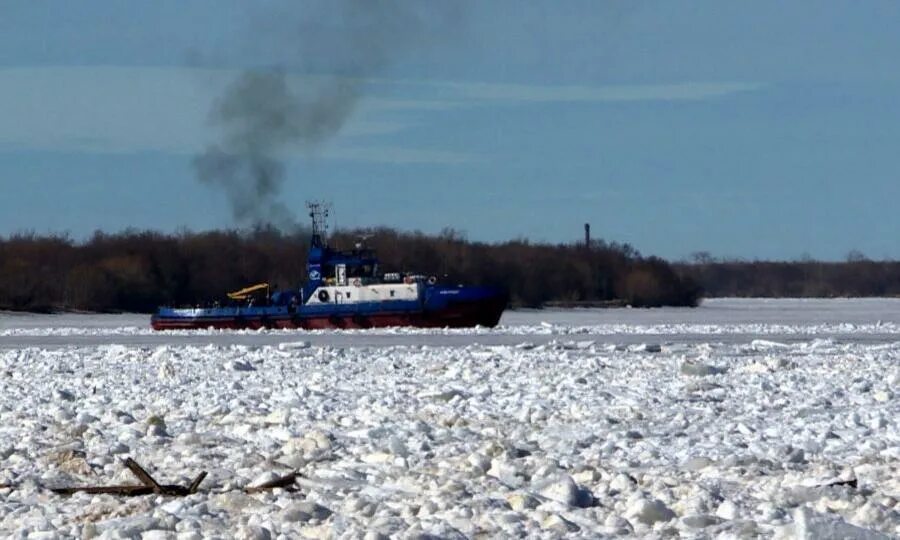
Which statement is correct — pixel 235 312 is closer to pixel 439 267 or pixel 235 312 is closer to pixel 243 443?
pixel 243 443

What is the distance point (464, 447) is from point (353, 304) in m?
30.6

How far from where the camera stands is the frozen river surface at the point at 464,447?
31.3 feet

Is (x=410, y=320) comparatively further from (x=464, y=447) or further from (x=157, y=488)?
(x=157, y=488)

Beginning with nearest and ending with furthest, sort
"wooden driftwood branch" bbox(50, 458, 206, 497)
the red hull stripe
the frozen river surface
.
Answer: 1. the frozen river surface
2. "wooden driftwood branch" bbox(50, 458, 206, 497)
3. the red hull stripe

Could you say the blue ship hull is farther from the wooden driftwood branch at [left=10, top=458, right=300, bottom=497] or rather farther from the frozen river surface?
the wooden driftwood branch at [left=10, top=458, right=300, bottom=497]

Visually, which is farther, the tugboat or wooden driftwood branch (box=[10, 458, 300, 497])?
the tugboat

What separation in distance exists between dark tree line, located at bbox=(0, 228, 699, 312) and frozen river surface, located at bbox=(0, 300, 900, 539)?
47.6 m

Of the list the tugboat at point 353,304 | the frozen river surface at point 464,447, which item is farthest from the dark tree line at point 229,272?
the frozen river surface at point 464,447

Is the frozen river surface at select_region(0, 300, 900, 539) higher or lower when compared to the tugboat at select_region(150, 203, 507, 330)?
lower

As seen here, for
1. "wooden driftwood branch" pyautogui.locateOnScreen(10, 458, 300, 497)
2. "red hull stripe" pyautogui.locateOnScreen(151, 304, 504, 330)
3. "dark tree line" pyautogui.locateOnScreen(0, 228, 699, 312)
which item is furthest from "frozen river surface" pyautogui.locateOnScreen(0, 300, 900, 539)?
"dark tree line" pyautogui.locateOnScreen(0, 228, 699, 312)

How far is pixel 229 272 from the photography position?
75125 mm

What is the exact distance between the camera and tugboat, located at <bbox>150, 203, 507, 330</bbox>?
42.2 m

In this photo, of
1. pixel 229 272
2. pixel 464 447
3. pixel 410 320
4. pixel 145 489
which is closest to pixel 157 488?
pixel 145 489

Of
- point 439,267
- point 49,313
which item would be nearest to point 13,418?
point 49,313
